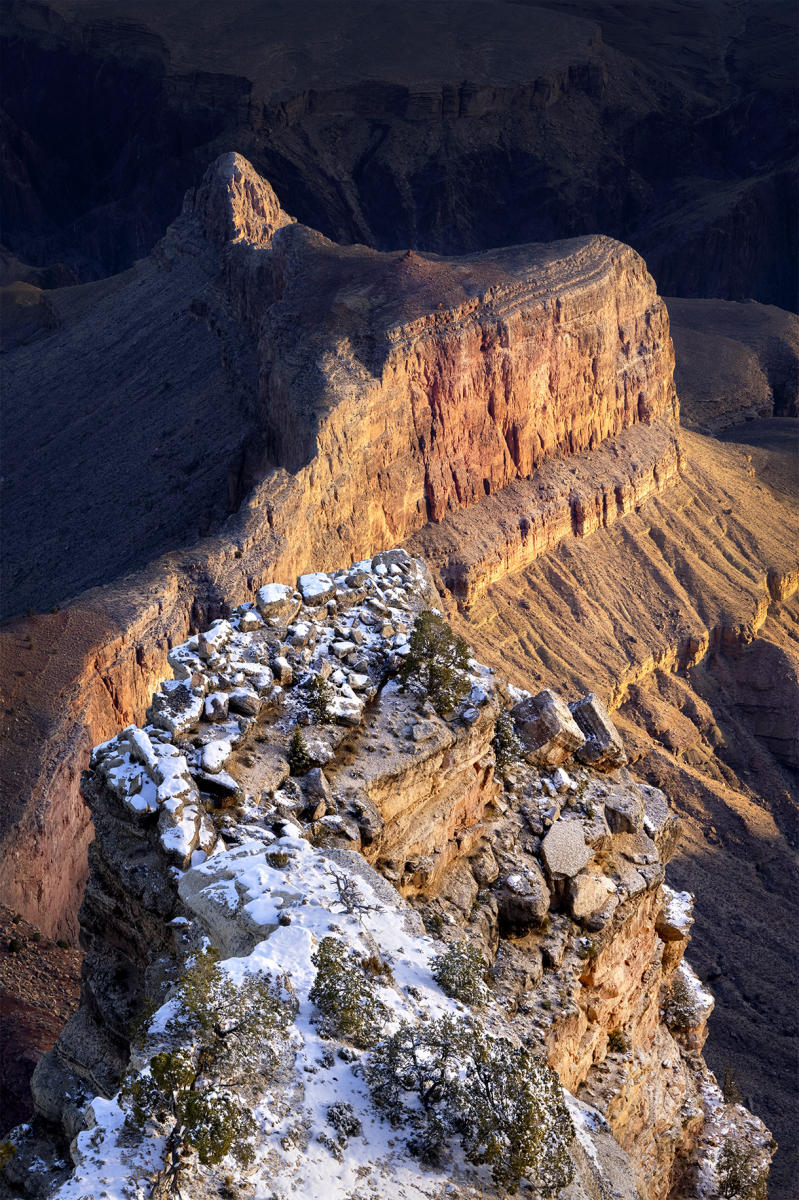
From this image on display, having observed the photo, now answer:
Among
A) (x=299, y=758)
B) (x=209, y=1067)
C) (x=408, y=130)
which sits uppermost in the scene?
(x=408, y=130)

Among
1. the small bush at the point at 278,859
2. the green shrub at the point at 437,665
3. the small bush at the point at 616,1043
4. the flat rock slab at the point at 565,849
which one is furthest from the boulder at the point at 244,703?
the small bush at the point at 616,1043

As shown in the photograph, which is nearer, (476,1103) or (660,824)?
(476,1103)

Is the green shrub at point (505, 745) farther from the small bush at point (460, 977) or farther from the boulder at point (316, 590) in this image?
the small bush at point (460, 977)

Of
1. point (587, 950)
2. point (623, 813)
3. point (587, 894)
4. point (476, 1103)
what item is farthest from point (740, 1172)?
point (476, 1103)

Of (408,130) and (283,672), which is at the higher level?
(408,130)

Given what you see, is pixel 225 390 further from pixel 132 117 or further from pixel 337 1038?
pixel 132 117

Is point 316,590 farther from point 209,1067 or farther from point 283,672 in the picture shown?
point 209,1067
